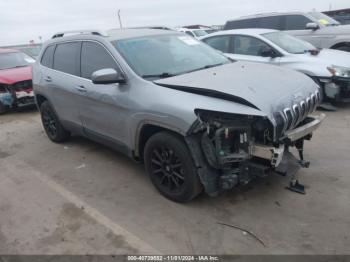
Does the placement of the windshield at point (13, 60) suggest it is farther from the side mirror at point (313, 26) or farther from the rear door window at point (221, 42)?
the side mirror at point (313, 26)

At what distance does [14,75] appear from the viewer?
859cm

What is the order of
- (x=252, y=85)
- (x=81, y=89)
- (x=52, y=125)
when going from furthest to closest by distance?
(x=52, y=125) → (x=81, y=89) → (x=252, y=85)

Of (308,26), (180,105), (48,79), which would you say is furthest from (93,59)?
(308,26)

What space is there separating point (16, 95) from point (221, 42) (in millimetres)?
5194

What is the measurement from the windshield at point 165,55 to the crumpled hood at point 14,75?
17.7ft

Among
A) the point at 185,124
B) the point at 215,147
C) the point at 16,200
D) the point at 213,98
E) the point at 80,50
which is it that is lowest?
the point at 16,200

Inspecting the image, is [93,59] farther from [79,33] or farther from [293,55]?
[293,55]

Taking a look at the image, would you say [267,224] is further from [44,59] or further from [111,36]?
[44,59]

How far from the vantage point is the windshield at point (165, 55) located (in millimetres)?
3824

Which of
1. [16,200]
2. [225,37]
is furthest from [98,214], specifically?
[225,37]

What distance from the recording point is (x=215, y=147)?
3143 mm

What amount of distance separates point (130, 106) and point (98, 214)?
3.96 feet

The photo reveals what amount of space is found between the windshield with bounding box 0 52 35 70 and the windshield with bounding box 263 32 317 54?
6.67 m

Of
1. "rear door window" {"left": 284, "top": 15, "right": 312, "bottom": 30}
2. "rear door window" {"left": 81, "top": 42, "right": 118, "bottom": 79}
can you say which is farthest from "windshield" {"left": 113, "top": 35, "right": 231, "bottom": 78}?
"rear door window" {"left": 284, "top": 15, "right": 312, "bottom": 30}
